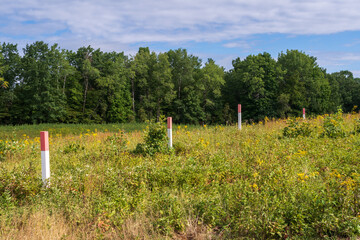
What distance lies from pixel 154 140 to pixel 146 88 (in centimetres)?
4908

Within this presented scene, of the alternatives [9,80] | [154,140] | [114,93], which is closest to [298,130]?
[154,140]

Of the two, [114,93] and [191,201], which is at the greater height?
[114,93]

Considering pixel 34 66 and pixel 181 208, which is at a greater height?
pixel 34 66

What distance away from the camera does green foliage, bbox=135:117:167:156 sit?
805cm

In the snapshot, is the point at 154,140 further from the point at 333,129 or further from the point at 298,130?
the point at 333,129

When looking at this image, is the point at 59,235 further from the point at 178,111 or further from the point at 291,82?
the point at 291,82

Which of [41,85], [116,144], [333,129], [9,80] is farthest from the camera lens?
[9,80]

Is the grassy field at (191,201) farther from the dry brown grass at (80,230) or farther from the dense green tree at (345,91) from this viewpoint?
the dense green tree at (345,91)

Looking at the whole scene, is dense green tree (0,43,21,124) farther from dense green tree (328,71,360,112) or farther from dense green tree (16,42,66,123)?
dense green tree (328,71,360,112)

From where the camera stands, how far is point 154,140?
8219mm

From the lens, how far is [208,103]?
53.7 meters

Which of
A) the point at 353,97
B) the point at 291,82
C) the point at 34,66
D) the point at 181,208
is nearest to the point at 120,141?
the point at 181,208

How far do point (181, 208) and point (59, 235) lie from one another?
1.68 metres

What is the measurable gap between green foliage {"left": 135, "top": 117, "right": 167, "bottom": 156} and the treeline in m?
40.5
